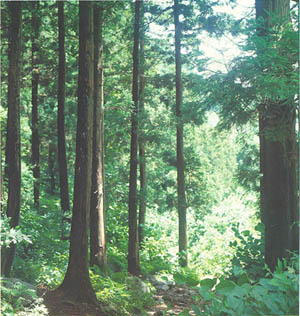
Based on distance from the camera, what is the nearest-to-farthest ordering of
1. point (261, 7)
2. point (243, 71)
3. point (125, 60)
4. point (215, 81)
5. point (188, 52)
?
1. point (243, 71)
2. point (215, 81)
3. point (261, 7)
4. point (188, 52)
5. point (125, 60)

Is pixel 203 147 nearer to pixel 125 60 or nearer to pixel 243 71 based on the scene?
pixel 125 60

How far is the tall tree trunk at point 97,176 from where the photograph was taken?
8891mm

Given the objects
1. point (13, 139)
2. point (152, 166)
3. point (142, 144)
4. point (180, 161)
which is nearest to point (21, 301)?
point (13, 139)

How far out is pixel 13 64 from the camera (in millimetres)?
7609

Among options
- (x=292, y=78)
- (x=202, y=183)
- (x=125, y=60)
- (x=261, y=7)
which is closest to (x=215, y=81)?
(x=292, y=78)

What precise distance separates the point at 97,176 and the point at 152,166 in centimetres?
635

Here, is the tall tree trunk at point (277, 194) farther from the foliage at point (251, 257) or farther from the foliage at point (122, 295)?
the foliage at point (122, 295)

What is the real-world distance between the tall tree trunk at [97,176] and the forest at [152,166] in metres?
0.03

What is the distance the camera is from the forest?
3975mm

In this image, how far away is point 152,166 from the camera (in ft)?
49.6

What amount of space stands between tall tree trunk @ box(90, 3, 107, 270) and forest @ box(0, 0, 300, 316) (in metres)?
0.03

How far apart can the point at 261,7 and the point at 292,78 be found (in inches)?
86.1

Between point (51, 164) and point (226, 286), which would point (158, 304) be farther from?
point (51, 164)

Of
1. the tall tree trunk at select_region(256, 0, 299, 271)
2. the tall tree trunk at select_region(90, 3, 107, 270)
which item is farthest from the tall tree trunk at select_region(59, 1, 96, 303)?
the tall tree trunk at select_region(256, 0, 299, 271)
